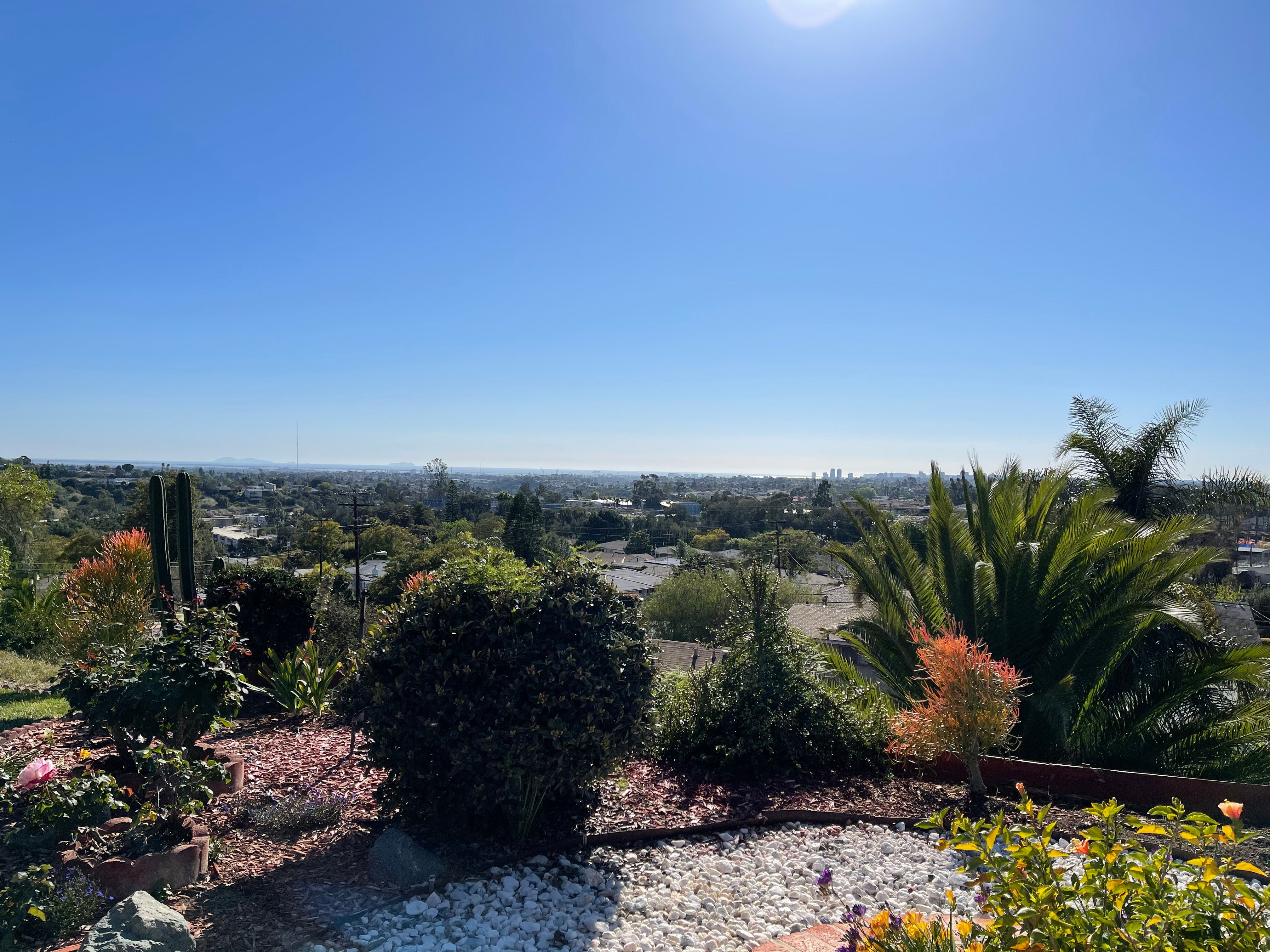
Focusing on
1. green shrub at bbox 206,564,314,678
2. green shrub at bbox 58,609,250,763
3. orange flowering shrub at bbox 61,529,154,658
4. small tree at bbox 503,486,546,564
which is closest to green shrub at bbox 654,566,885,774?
green shrub at bbox 58,609,250,763

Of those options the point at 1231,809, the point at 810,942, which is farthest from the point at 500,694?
the point at 1231,809

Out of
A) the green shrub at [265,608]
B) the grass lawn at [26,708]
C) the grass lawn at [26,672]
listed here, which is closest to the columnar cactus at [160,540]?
the green shrub at [265,608]

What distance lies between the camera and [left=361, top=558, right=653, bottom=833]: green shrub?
3.90 m

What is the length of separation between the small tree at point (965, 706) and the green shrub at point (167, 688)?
4.53 meters

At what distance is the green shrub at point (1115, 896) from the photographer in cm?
182

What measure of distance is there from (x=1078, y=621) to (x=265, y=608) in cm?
842

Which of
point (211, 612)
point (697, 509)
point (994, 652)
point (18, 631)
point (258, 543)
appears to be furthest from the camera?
point (697, 509)

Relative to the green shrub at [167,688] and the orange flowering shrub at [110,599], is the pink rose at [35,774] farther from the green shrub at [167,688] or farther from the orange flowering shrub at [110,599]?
the orange flowering shrub at [110,599]

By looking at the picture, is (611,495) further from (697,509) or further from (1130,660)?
(1130,660)

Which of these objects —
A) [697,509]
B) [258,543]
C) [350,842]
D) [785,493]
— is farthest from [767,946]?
[697,509]

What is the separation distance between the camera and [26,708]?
24.4 ft

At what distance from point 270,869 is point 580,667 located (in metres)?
1.85

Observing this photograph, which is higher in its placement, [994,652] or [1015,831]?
[1015,831]

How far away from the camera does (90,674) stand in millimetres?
4172
